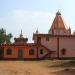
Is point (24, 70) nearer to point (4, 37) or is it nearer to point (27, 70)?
point (27, 70)

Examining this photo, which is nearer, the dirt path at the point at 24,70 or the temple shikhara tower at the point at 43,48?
the dirt path at the point at 24,70

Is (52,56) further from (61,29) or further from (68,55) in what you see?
(61,29)

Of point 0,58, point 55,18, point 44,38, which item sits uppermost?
point 55,18

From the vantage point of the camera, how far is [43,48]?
62.2m

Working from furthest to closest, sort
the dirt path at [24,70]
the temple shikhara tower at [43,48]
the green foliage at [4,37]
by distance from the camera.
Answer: the green foliage at [4,37] < the temple shikhara tower at [43,48] < the dirt path at [24,70]

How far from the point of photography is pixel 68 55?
63531 mm

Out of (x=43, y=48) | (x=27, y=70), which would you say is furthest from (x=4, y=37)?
(x=27, y=70)

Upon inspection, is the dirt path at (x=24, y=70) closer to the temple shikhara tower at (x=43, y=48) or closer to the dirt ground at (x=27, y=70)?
the dirt ground at (x=27, y=70)

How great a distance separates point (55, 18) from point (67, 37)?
12481 mm

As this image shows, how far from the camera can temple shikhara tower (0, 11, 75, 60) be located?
61.9m

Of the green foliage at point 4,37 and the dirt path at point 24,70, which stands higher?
the green foliage at point 4,37

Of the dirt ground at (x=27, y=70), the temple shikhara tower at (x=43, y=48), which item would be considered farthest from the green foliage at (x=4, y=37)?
the dirt ground at (x=27, y=70)

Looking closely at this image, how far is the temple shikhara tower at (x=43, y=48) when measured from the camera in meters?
61.9

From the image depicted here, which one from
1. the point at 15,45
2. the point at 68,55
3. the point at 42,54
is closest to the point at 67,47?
the point at 68,55
